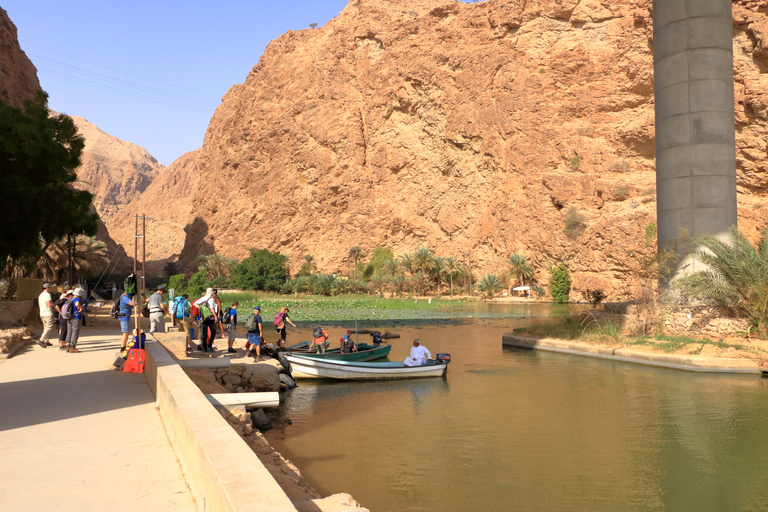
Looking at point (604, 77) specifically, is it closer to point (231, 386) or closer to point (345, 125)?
point (345, 125)

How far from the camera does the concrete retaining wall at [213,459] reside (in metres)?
4.13

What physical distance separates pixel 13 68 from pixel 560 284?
56683mm

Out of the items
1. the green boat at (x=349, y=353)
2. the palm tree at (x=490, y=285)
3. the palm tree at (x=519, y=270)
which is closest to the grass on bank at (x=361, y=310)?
the palm tree at (x=490, y=285)

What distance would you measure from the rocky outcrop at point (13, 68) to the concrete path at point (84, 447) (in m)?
52.6

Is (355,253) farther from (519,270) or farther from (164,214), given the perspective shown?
(164,214)

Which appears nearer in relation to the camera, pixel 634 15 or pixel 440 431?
pixel 440 431

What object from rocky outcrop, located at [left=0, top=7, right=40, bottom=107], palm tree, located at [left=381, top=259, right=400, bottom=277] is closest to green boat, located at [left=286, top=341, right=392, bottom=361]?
rocky outcrop, located at [left=0, top=7, right=40, bottom=107]

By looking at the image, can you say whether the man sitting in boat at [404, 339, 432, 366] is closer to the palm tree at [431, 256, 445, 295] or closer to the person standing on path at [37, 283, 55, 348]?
the person standing on path at [37, 283, 55, 348]

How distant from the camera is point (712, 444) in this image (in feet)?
35.3

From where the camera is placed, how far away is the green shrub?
60812mm

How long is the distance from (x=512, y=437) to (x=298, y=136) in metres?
81.2

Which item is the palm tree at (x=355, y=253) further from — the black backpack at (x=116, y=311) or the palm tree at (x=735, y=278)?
the palm tree at (x=735, y=278)

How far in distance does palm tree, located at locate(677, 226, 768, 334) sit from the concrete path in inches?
675

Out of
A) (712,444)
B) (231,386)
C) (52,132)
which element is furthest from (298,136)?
(712,444)
